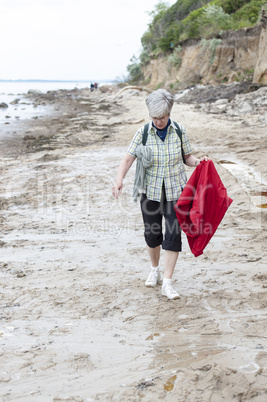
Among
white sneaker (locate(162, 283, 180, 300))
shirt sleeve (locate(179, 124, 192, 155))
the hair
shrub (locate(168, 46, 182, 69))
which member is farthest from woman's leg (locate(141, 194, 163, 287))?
shrub (locate(168, 46, 182, 69))

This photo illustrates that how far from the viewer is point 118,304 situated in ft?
11.7

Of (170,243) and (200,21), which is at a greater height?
(200,21)

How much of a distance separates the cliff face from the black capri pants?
607 inches

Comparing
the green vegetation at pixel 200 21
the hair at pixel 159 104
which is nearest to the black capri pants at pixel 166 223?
the hair at pixel 159 104

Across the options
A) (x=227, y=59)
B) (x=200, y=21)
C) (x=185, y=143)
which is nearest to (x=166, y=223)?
(x=185, y=143)

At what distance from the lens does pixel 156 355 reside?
2775mm

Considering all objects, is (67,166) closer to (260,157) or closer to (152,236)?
(260,157)

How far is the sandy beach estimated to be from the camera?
247cm

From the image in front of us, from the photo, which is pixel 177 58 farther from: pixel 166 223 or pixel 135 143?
pixel 166 223

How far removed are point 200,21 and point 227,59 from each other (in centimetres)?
837

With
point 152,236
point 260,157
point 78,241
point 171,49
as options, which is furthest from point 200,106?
point 171,49

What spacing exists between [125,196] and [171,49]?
36.1 m

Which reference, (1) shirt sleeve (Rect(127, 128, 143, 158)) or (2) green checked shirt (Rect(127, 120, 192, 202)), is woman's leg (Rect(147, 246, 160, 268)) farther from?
(1) shirt sleeve (Rect(127, 128, 143, 158))

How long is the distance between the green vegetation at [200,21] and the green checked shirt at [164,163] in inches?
1016
